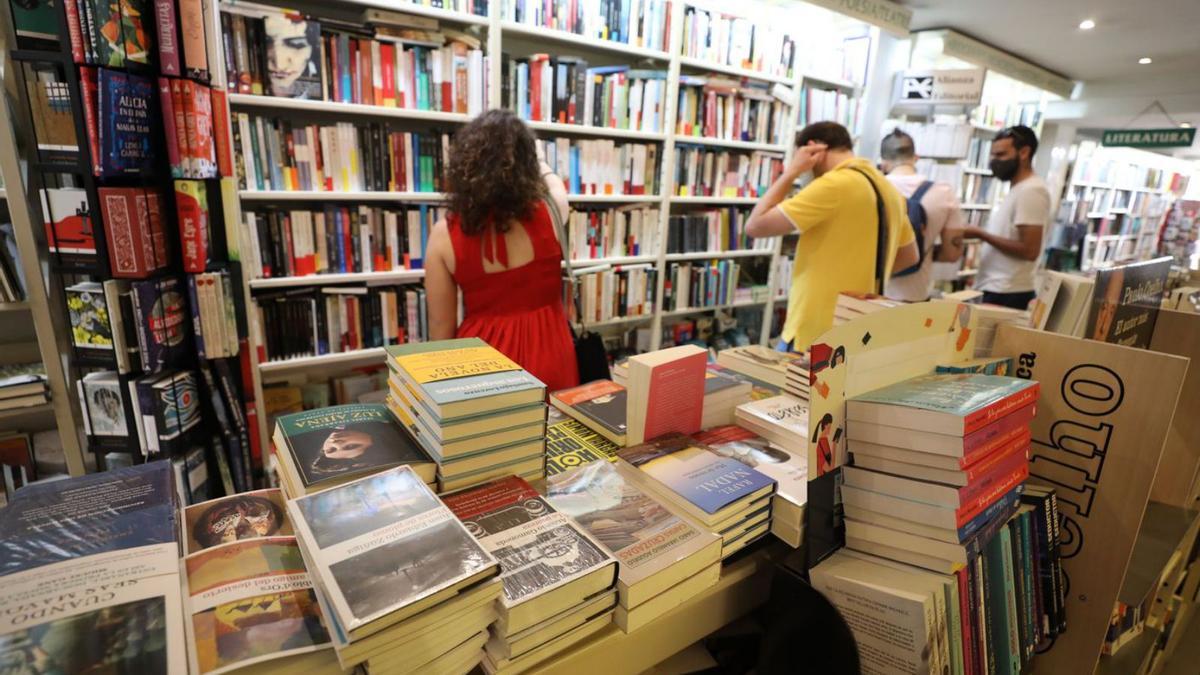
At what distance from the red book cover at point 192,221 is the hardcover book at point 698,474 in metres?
1.77

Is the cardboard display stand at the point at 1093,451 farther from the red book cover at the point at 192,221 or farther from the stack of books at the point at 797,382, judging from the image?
the red book cover at the point at 192,221

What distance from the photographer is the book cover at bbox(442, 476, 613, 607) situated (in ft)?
2.33

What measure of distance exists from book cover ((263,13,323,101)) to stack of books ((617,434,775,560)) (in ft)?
6.83

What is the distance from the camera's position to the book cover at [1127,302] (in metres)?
1.33

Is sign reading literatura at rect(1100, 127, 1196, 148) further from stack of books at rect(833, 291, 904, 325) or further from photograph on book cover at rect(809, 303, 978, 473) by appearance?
photograph on book cover at rect(809, 303, 978, 473)

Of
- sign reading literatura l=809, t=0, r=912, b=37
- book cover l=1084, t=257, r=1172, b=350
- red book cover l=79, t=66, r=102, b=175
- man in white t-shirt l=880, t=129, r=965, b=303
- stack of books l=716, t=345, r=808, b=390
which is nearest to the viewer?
book cover l=1084, t=257, r=1172, b=350

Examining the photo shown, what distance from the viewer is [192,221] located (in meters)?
1.95

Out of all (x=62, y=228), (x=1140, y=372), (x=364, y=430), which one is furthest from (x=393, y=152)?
(x=1140, y=372)

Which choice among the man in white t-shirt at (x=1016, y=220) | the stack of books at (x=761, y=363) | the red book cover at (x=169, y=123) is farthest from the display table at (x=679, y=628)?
the man in white t-shirt at (x=1016, y=220)

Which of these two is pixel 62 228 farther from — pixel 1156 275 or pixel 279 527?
pixel 1156 275

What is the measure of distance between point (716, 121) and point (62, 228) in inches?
122

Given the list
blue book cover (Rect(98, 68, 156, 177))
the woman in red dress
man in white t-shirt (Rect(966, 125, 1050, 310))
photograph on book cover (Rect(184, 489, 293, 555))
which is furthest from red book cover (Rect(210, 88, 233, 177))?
man in white t-shirt (Rect(966, 125, 1050, 310))

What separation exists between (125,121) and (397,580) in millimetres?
1912

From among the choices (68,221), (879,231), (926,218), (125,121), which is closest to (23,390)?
(68,221)
